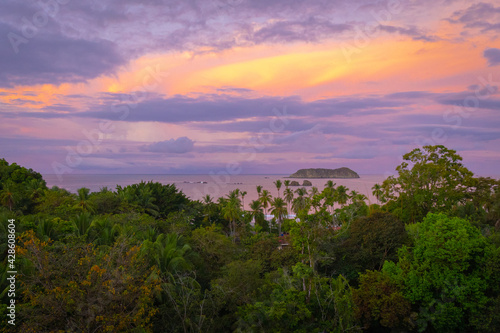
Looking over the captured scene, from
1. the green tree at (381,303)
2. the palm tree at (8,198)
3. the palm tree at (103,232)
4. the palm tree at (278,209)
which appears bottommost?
the green tree at (381,303)

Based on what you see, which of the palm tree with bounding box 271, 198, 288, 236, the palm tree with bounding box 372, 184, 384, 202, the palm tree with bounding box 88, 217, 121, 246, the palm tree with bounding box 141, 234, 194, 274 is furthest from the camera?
the palm tree with bounding box 271, 198, 288, 236

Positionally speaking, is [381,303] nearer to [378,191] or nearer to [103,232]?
[103,232]

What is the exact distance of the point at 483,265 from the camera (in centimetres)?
2161

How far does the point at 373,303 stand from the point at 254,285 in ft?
23.3

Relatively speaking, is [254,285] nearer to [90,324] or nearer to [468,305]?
[90,324]

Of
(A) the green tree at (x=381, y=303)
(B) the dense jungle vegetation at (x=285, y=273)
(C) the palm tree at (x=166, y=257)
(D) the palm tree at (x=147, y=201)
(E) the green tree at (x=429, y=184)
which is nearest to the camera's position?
(B) the dense jungle vegetation at (x=285, y=273)

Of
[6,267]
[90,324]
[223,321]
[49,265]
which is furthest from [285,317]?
[6,267]

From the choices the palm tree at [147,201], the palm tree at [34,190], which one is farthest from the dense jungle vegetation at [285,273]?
the palm tree at [147,201]

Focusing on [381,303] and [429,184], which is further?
[429,184]

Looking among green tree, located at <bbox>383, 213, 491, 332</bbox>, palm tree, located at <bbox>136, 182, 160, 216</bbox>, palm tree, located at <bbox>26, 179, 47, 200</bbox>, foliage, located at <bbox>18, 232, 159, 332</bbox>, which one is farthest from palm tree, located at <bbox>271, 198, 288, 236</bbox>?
foliage, located at <bbox>18, 232, 159, 332</bbox>

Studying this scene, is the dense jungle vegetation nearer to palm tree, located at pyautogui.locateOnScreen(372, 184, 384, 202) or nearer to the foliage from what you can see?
the foliage

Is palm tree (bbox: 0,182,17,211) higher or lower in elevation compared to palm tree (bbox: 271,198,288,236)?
higher

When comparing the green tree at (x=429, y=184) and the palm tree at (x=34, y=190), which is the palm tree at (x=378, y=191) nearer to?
the green tree at (x=429, y=184)

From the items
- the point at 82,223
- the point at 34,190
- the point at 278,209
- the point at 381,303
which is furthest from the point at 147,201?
the point at 381,303
